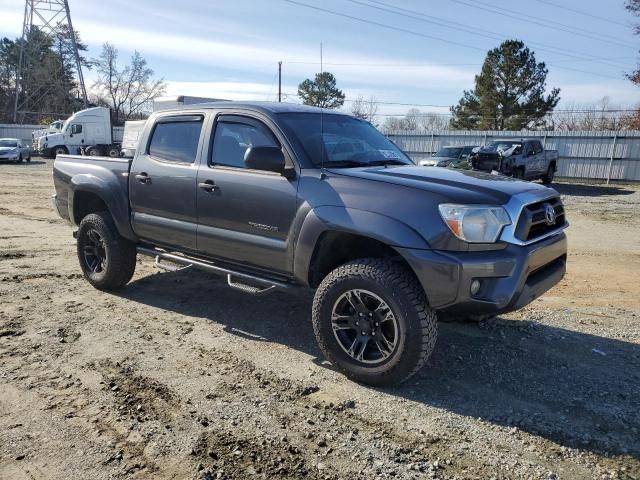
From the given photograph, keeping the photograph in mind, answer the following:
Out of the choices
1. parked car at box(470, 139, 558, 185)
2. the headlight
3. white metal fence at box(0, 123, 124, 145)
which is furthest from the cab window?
white metal fence at box(0, 123, 124, 145)

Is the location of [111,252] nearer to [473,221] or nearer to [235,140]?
[235,140]

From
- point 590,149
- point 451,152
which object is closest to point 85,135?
point 451,152

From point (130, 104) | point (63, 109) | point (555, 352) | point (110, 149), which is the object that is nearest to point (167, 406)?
point (555, 352)

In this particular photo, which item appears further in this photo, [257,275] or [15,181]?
[15,181]

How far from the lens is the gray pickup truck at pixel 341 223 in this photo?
3377 millimetres

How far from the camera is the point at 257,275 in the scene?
438 centimetres

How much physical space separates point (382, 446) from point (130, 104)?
250 feet

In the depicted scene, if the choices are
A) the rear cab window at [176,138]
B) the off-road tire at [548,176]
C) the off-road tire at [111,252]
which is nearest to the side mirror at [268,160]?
the rear cab window at [176,138]

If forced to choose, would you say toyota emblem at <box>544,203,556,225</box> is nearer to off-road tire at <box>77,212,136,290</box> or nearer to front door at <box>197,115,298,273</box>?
front door at <box>197,115,298,273</box>

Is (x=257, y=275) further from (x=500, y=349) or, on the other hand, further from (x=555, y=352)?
(x=555, y=352)

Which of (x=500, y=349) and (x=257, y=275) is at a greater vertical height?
(x=257, y=275)

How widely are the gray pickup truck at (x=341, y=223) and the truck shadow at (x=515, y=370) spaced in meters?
0.46

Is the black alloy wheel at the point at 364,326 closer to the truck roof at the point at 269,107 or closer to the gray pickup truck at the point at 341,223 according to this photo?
the gray pickup truck at the point at 341,223

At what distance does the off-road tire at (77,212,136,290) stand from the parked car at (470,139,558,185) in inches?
596
